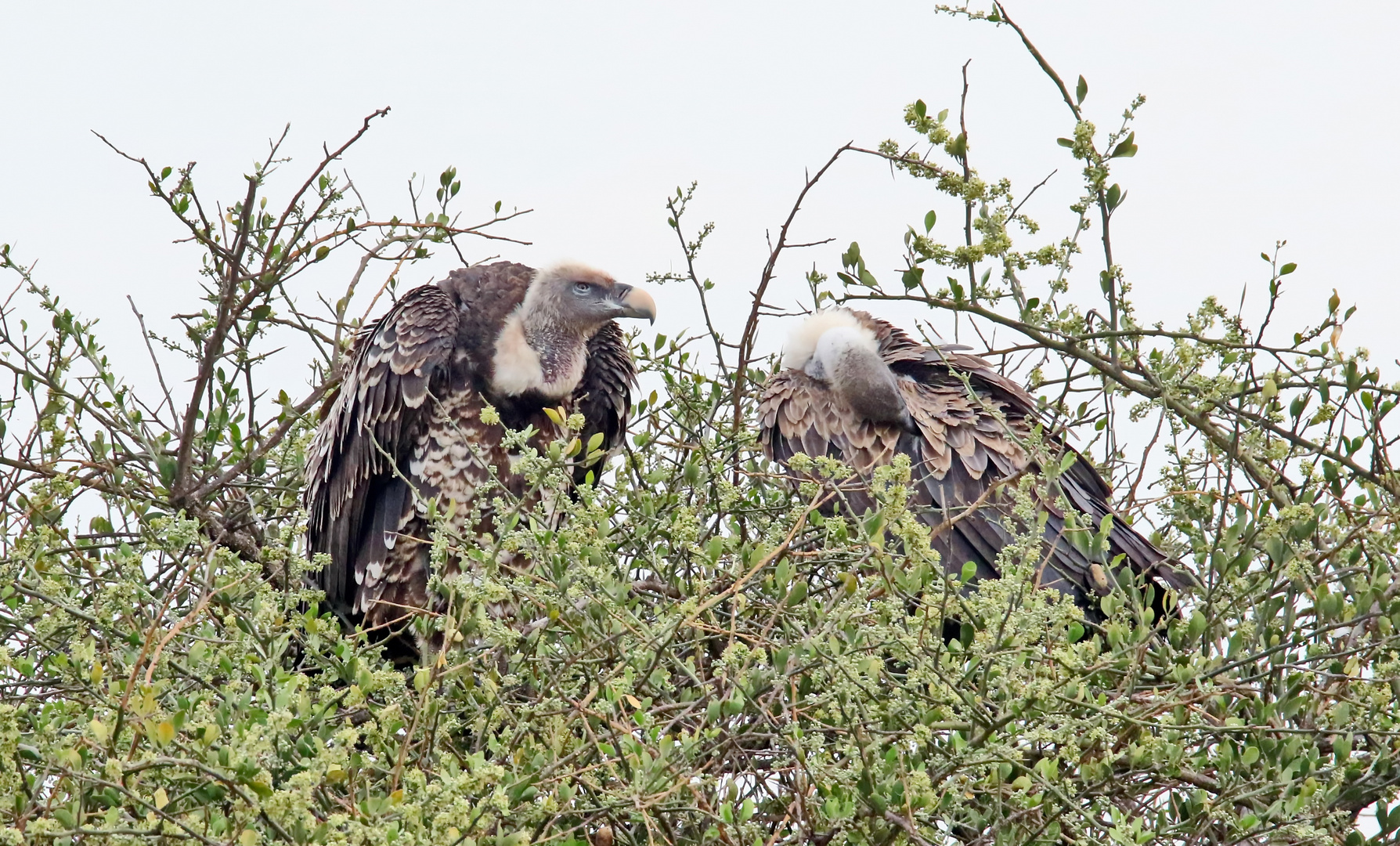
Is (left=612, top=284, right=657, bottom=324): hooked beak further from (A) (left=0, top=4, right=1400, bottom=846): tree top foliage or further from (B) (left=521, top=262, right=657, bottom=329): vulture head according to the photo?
(A) (left=0, top=4, right=1400, bottom=846): tree top foliage

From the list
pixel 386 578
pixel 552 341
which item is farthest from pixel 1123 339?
pixel 386 578

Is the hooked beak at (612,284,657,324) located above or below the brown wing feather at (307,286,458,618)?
above

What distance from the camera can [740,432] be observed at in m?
4.14

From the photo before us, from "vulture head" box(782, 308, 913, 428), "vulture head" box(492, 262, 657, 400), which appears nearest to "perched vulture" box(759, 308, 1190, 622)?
"vulture head" box(782, 308, 913, 428)

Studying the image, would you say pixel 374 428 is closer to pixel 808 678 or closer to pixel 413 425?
pixel 413 425

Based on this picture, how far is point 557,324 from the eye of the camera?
17.4 feet

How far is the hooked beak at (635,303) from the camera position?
5.27 m

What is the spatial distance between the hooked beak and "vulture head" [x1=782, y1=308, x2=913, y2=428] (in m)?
0.63

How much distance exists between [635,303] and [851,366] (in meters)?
0.84

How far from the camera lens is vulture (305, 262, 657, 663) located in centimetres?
488

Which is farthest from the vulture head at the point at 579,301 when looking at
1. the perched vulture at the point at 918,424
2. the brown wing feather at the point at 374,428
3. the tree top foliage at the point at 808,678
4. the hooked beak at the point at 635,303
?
the tree top foliage at the point at 808,678

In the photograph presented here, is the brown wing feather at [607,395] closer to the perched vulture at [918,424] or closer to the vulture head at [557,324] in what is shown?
the vulture head at [557,324]

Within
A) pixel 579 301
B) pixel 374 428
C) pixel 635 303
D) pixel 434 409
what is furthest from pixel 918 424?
pixel 374 428

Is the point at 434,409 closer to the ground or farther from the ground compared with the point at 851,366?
closer to the ground
